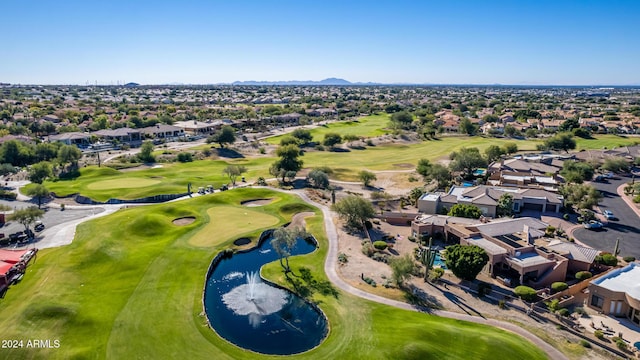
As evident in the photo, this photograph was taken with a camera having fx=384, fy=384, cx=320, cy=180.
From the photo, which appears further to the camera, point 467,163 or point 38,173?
point 467,163

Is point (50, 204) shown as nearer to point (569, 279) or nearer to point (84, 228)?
point (84, 228)

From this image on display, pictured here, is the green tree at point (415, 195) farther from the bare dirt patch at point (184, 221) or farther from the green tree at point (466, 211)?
the bare dirt patch at point (184, 221)

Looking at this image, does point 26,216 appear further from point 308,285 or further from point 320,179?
point 320,179

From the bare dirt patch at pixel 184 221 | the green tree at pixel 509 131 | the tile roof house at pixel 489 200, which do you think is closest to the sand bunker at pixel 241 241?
the bare dirt patch at pixel 184 221

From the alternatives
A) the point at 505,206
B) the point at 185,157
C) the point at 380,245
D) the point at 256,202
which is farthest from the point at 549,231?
the point at 185,157

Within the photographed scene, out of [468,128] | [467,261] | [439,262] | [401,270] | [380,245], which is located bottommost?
[439,262]
